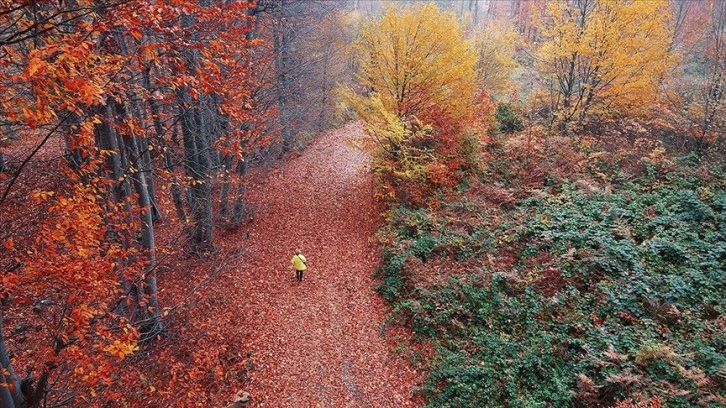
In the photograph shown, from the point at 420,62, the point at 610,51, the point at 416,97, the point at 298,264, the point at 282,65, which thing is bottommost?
the point at 298,264

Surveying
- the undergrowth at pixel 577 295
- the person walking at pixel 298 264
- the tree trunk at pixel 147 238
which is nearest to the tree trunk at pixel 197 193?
the tree trunk at pixel 147 238

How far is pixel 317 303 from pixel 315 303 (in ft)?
0.20

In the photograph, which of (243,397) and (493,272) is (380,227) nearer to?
(493,272)

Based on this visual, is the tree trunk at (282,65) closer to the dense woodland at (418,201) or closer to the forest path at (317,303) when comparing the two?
the dense woodland at (418,201)

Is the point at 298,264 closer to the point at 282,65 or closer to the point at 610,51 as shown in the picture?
the point at 282,65

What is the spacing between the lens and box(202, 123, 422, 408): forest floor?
29.3 ft

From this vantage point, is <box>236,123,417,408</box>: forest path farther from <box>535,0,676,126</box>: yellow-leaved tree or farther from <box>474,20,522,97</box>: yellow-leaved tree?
<box>474,20,522,97</box>: yellow-leaved tree

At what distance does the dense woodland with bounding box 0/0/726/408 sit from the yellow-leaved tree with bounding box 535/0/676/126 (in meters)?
0.10

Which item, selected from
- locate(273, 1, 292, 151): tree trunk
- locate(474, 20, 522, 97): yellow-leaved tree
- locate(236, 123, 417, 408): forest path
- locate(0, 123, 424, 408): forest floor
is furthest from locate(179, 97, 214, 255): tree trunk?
locate(474, 20, 522, 97): yellow-leaved tree

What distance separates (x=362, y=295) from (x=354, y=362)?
8.71 ft

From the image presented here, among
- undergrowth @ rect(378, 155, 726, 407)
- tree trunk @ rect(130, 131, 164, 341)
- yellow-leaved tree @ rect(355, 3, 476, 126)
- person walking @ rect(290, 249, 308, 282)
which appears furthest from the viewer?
yellow-leaved tree @ rect(355, 3, 476, 126)

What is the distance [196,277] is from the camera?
1221 cm

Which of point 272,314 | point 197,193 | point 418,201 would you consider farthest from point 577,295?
point 197,193

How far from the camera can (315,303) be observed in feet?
37.7
